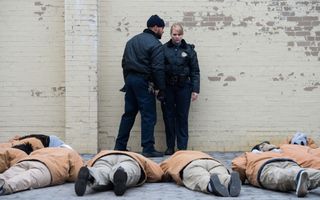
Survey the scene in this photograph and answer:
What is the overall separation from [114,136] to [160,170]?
339 centimetres

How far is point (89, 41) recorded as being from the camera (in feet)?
34.8

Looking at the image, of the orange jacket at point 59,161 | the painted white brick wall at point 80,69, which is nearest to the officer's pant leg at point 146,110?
the painted white brick wall at point 80,69

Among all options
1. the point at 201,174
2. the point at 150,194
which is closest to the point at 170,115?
the point at 201,174

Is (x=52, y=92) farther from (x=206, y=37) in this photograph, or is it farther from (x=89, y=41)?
(x=206, y=37)

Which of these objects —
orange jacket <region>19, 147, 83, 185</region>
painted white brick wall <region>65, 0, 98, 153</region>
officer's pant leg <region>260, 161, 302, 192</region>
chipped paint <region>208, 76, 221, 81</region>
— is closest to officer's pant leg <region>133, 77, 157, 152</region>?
painted white brick wall <region>65, 0, 98, 153</region>

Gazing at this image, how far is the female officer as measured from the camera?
33.8 feet

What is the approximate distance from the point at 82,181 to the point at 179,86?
4112mm

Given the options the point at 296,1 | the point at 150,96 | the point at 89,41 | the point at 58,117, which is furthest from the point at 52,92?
the point at 296,1

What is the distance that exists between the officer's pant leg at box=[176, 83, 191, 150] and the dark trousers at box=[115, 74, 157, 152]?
0.48 m

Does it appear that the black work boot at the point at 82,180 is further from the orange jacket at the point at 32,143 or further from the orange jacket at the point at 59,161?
the orange jacket at the point at 32,143

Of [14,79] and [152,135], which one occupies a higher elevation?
[14,79]

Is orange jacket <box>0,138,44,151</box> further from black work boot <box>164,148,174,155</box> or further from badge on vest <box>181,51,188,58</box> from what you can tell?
badge on vest <box>181,51,188,58</box>

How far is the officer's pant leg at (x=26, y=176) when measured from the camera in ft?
22.2

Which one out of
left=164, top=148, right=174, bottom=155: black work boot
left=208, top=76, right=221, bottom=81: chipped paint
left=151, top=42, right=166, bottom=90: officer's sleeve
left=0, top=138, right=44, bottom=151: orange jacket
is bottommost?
left=164, top=148, right=174, bottom=155: black work boot
